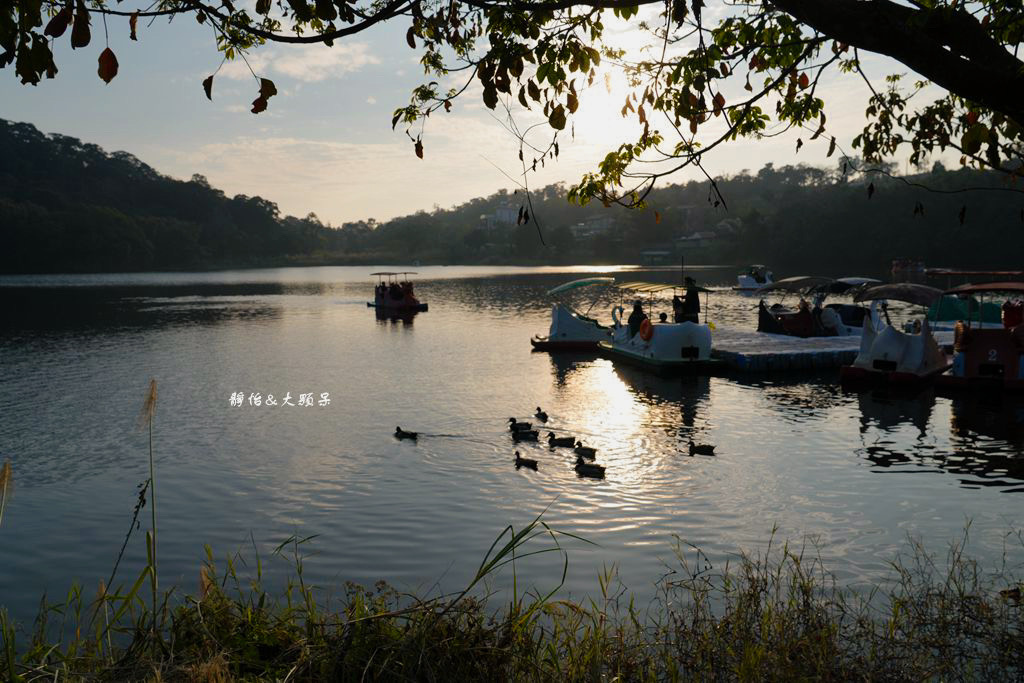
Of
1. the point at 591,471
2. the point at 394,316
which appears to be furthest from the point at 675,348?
the point at 394,316

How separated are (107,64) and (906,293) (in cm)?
2671

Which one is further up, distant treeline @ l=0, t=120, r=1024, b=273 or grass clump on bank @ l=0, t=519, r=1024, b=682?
distant treeline @ l=0, t=120, r=1024, b=273

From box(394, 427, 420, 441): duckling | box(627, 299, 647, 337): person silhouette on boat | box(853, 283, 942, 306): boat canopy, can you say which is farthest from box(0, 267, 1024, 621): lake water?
box(853, 283, 942, 306): boat canopy

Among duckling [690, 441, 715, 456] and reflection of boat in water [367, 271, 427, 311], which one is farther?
reflection of boat in water [367, 271, 427, 311]

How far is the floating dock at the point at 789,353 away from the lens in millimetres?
27828

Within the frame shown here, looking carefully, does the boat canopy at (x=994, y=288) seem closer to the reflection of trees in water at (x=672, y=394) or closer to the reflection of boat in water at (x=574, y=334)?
the reflection of trees in water at (x=672, y=394)

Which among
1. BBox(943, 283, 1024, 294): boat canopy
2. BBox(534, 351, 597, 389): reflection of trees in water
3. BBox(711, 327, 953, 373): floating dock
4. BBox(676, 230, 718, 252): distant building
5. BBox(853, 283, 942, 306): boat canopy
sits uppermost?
BBox(676, 230, 718, 252): distant building

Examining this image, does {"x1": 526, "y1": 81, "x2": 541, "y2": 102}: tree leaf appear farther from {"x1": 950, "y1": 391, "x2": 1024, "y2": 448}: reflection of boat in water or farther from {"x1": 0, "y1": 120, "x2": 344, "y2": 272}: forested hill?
{"x1": 0, "y1": 120, "x2": 344, "y2": 272}: forested hill

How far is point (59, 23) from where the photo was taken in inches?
175

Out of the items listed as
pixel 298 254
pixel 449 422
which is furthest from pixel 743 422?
pixel 298 254

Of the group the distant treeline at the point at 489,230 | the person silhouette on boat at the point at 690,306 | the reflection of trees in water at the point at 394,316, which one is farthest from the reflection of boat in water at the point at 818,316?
the distant treeline at the point at 489,230

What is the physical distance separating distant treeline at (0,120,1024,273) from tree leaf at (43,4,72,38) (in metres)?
84.9

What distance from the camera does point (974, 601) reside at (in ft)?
22.9

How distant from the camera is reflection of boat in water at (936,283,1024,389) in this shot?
21656mm
